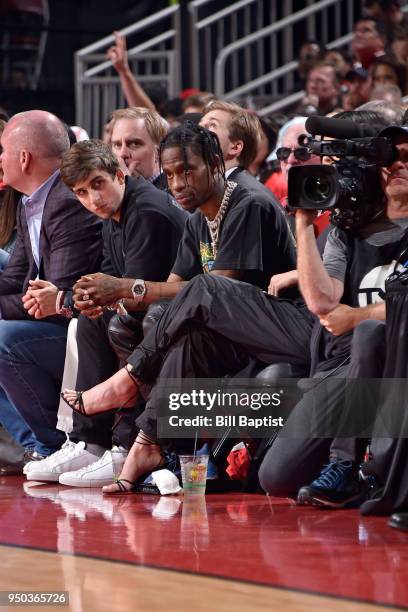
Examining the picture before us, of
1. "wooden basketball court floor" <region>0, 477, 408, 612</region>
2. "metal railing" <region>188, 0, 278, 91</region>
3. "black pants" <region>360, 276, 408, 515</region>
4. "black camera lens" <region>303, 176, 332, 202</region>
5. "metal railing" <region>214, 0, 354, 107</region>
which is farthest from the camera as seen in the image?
"metal railing" <region>188, 0, 278, 91</region>

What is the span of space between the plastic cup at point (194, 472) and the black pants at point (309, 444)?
7.3 inches

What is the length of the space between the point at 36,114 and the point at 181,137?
0.98m

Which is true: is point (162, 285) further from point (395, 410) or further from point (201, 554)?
point (201, 554)

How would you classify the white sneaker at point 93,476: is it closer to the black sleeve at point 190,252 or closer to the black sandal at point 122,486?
the black sandal at point 122,486

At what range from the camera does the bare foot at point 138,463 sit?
3.62m

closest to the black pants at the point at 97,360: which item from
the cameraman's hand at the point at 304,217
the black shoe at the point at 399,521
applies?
the cameraman's hand at the point at 304,217

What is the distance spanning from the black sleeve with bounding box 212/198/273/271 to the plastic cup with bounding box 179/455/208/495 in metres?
0.61

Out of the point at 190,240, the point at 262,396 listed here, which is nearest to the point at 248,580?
the point at 262,396

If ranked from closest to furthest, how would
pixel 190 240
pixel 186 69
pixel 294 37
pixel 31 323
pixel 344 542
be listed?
1. pixel 344 542
2. pixel 190 240
3. pixel 31 323
4. pixel 186 69
5. pixel 294 37

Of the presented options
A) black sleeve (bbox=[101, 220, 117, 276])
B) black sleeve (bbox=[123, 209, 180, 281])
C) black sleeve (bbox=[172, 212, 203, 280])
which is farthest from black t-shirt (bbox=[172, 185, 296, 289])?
black sleeve (bbox=[101, 220, 117, 276])

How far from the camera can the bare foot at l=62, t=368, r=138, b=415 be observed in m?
3.66

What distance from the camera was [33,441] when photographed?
4.34m

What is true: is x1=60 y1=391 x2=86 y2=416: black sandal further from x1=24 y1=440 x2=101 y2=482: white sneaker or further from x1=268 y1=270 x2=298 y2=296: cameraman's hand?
x1=268 y1=270 x2=298 y2=296: cameraman's hand

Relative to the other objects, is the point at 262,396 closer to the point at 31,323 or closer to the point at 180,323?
the point at 180,323
